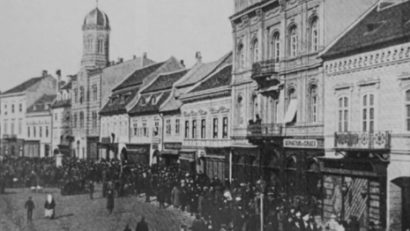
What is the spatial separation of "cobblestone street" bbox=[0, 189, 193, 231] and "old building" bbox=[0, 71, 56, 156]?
130 ft

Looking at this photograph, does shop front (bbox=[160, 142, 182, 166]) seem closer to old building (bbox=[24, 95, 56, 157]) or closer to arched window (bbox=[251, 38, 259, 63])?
arched window (bbox=[251, 38, 259, 63])

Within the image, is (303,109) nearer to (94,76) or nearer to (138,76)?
(138,76)

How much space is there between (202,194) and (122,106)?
30.8 m

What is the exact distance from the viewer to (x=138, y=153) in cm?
5100

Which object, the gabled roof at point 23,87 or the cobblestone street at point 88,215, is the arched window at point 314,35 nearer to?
the cobblestone street at point 88,215

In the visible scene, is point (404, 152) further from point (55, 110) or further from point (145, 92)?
point (55, 110)

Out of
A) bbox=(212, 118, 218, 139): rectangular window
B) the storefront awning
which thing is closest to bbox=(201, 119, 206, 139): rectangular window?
bbox=(212, 118, 218, 139): rectangular window

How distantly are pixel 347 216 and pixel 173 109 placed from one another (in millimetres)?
23194

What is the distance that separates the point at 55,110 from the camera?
232 ft

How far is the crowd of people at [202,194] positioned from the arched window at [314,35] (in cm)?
680

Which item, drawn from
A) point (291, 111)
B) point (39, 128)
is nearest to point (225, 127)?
point (291, 111)

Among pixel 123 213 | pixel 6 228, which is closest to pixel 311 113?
pixel 123 213

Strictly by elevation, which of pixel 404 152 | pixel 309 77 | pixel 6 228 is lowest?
pixel 6 228

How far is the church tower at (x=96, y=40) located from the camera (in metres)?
62.3
